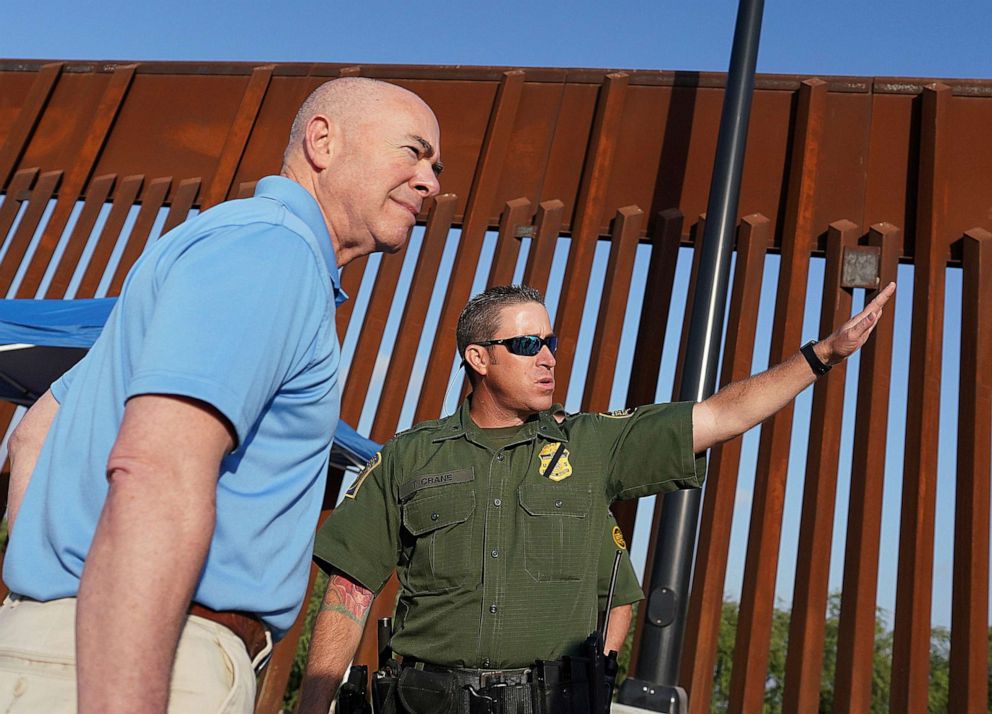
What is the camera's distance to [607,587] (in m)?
3.13

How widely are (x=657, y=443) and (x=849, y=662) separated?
3183mm

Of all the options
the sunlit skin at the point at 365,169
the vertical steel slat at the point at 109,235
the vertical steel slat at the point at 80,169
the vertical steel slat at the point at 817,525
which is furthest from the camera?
the vertical steel slat at the point at 80,169

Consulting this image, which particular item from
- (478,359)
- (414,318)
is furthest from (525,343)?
(414,318)

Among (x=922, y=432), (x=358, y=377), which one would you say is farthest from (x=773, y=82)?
(x=358, y=377)

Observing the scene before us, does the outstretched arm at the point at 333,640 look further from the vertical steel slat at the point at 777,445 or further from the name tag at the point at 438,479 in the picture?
the vertical steel slat at the point at 777,445

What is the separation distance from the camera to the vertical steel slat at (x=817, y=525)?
5371mm

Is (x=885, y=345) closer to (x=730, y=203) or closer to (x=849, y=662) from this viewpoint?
(x=849, y=662)

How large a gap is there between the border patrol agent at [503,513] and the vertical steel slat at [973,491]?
320 cm

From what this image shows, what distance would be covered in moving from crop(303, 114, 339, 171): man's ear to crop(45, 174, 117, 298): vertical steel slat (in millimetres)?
7052

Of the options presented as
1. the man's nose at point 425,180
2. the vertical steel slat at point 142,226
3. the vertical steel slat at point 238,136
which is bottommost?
the man's nose at point 425,180

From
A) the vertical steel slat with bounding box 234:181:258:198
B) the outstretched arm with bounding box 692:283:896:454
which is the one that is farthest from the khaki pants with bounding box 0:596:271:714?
the vertical steel slat with bounding box 234:181:258:198

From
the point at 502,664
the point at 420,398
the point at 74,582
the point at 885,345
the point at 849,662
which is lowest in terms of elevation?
the point at 74,582

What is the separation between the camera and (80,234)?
807cm

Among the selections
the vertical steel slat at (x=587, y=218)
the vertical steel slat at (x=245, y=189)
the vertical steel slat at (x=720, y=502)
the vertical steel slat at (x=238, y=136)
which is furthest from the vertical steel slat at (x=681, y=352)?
the vertical steel slat at (x=238, y=136)
